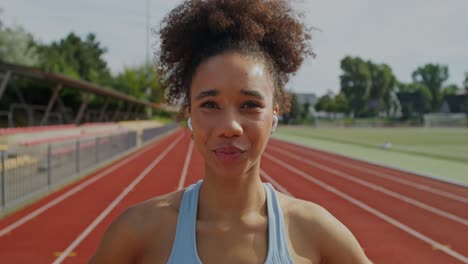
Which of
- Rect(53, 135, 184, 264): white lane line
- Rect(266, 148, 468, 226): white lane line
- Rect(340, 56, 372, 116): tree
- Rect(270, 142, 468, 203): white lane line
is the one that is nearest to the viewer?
Rect(53, 135, 184, 264): white lane line

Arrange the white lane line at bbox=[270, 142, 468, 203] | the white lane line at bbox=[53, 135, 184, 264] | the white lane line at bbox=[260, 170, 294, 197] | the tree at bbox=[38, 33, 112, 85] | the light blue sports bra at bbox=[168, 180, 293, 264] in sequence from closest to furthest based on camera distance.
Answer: the light blue sports bra at bbox=[168, 180, 293, 264] < the white lane line at bbox=[53, 135, 184, 264] < the white lane line at bbox=[270, 142, 468, 203] < the white lane line at bbox=[260, 170, 294, 197] < the tree at bbox=[38, 33, 112, 85]

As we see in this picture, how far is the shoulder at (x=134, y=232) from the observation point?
1346 millimetres

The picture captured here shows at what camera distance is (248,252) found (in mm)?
1346

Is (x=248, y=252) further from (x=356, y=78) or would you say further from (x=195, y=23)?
(x=356, y=78)

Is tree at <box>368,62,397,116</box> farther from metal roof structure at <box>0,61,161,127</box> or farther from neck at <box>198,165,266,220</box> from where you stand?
neck at <box>198,165,266,220</box>

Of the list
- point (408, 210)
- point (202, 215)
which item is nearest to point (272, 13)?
point (202, 215)

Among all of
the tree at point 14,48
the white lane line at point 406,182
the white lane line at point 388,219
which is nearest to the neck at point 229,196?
the white lane line at point 388,219

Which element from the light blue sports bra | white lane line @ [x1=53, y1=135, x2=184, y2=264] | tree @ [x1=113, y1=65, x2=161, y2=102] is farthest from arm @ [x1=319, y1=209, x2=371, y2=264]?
tree @ [x1=113, y1=65, x2=161, y2=102]

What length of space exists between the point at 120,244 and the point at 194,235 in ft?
0.75

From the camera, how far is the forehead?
1.35 m

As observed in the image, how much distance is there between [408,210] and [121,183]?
762cm

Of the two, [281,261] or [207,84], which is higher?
[207,84]

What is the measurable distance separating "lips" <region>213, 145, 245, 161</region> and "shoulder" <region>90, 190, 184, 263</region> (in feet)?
0.85

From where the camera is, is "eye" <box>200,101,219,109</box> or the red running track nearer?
"eye" <box>200,101,219,109</box>
